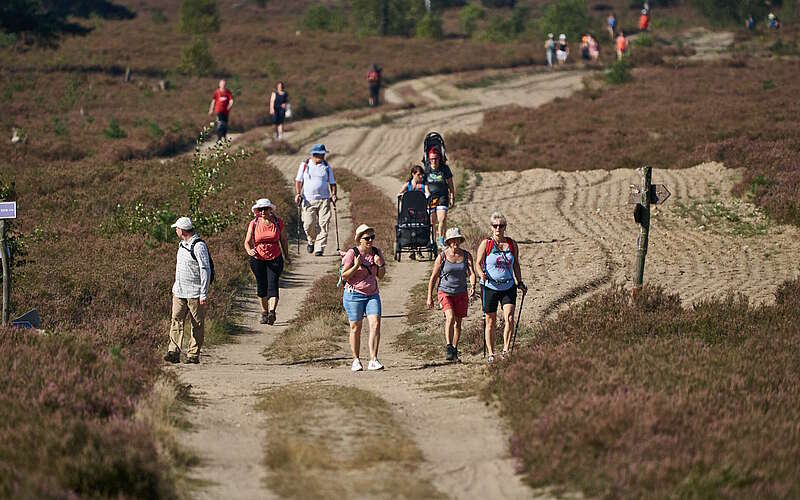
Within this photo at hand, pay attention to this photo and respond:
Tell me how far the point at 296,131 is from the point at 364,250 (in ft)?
95.2

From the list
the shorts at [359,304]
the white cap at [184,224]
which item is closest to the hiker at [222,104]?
the white cap at [184,224]

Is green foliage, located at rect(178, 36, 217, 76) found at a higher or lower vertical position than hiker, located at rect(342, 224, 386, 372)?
higher

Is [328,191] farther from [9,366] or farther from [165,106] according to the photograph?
[165,106]

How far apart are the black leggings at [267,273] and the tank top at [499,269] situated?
367 cm

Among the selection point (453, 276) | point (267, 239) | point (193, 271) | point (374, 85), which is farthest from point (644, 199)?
point (374, 85)

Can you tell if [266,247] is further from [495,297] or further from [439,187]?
[439,187]

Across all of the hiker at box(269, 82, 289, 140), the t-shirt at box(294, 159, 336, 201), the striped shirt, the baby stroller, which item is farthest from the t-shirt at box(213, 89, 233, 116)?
the striped shirt

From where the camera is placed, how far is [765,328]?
13.0 meters

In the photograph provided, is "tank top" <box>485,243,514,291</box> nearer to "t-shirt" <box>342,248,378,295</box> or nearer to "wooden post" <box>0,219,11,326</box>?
"t-shirt" <box>342,248,378,295</box>

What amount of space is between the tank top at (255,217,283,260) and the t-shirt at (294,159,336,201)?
443cm

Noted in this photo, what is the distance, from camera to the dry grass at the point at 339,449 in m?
8.48

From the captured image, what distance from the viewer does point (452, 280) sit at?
13438 millimetres

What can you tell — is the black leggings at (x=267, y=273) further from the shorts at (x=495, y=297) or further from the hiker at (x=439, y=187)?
the hiker at (x=439, y=187)

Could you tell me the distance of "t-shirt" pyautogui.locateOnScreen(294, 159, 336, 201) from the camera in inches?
785
